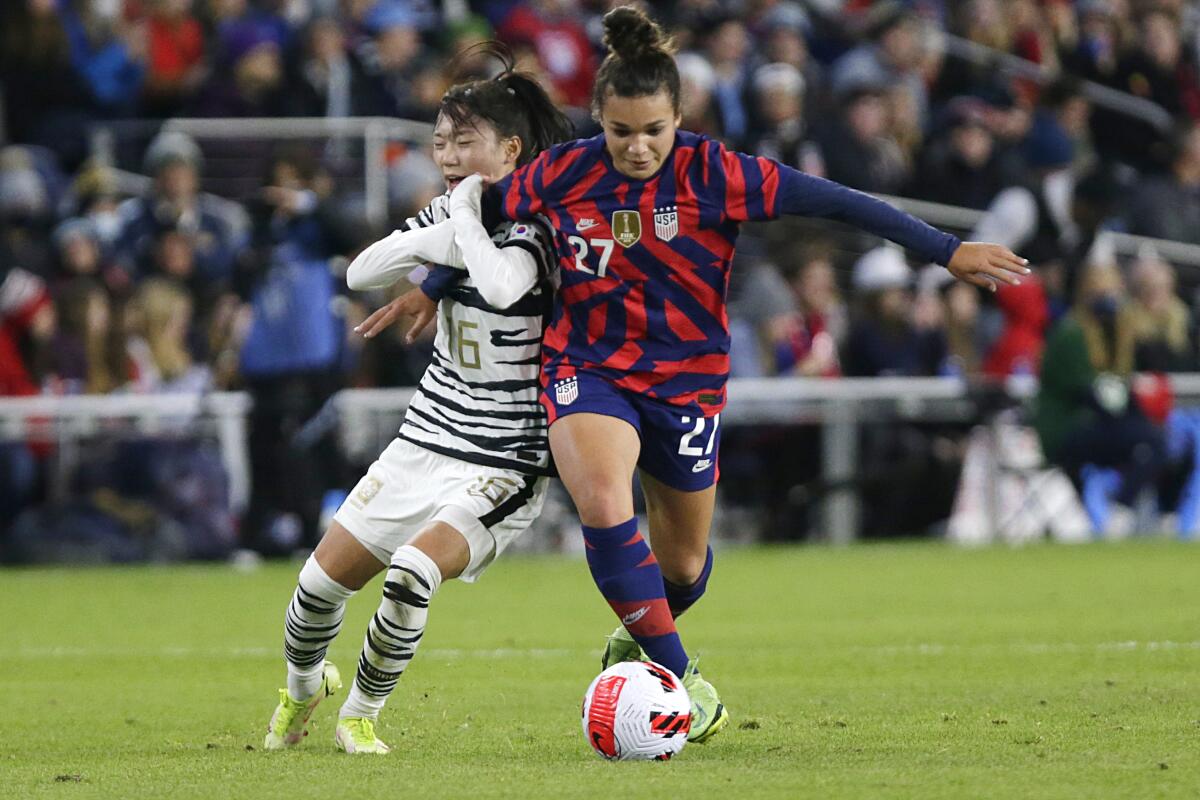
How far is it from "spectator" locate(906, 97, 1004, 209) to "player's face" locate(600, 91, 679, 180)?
485 inches

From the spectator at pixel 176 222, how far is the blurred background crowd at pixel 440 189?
0.02 meters

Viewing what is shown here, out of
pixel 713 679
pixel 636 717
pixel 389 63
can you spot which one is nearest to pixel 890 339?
pixel 389 63

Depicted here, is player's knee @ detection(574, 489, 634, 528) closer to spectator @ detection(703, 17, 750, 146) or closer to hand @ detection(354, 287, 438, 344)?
hand @ detection(354, 287, 438, 344)

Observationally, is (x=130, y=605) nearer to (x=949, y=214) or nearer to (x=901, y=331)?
(x=901, y=331)

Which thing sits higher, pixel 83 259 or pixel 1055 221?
pixel 1055 221

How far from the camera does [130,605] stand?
11891mm

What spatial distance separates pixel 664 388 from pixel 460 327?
65 cm

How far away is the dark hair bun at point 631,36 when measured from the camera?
6141 mm

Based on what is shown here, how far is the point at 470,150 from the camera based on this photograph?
647 centimetres

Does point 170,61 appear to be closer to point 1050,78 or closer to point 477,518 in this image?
point 1050,78

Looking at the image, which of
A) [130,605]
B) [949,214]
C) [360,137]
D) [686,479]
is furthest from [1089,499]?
[686,479]

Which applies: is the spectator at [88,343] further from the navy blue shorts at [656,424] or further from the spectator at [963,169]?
the navy blue shorts at [656,424]

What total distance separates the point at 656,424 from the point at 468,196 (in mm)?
900

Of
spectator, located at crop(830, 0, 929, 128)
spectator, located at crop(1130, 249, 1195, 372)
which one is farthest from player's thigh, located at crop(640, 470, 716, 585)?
spectator, located at crop(830, 0, 929, 128)
